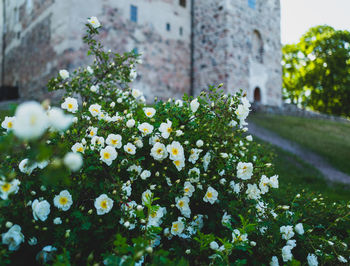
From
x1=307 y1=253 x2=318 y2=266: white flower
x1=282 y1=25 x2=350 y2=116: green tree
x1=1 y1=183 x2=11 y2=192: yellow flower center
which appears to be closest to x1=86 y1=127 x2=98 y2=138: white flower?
x1=1 y1=183 x2=11 y2=192: yellow flower center

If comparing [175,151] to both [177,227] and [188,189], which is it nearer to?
[188,189]

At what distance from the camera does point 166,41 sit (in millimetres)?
13648

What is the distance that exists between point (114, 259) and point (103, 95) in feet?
8.07

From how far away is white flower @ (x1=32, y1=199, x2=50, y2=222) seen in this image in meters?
1.71

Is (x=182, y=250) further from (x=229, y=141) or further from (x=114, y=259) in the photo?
(x=229, y=141)

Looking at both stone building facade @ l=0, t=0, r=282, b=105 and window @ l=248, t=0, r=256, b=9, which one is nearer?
stone building facade @ l=0, t=0, r=282, b=105

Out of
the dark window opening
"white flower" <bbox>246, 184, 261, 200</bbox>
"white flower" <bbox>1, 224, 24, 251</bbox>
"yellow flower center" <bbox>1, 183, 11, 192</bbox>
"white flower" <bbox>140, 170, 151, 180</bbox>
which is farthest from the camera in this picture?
the dark window opening

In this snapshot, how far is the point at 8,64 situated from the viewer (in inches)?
651

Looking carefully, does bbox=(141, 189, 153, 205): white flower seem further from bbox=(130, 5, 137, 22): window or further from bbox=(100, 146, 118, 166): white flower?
bbox=(130, 5, 137, 22): window

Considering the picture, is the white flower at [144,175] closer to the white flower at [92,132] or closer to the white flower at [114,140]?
the white flower at [114,140]

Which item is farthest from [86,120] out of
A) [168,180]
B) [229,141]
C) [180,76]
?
[180,76]

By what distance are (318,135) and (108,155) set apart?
9.91 meters

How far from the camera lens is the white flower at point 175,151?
2076 millimetres

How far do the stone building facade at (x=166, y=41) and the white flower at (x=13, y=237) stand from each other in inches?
409
